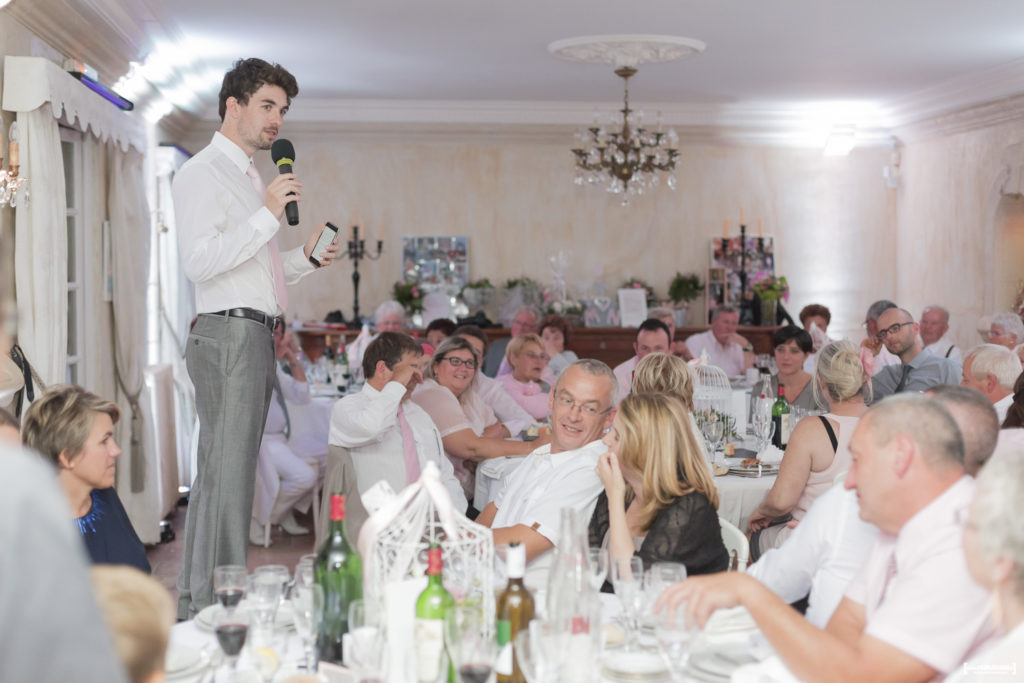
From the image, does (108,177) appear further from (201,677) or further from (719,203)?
(719,203)

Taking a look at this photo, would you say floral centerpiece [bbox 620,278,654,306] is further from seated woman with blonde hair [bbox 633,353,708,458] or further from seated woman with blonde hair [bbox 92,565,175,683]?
seated woman with blonde hair [bbox 92,565,175,683]

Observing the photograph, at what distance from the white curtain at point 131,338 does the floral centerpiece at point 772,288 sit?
5.87 m

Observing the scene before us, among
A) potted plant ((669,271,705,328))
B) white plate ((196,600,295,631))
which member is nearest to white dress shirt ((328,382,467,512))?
white plate ((196,600,295,631))

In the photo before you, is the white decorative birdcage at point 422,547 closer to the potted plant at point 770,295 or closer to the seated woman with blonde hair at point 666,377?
the seated woman with blonde hair at point 666,377

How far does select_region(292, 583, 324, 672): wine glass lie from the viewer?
2066mm

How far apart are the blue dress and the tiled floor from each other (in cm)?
264

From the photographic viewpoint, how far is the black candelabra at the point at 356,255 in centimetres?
1016

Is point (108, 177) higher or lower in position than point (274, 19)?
lower

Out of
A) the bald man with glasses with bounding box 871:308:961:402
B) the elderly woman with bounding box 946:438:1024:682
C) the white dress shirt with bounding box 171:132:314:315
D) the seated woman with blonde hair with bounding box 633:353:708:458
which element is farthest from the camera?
the bald man with glasses with bounding box 871:308:961:402

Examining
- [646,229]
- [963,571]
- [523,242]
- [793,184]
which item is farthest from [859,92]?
[963,571]

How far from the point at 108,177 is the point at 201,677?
16.4 feet

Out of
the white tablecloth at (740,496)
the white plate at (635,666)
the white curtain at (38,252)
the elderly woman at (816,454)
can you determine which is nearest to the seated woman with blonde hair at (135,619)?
the white plate at (635,666)

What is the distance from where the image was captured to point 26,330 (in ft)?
15.7

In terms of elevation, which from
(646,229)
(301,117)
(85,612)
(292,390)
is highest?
(301,117)
